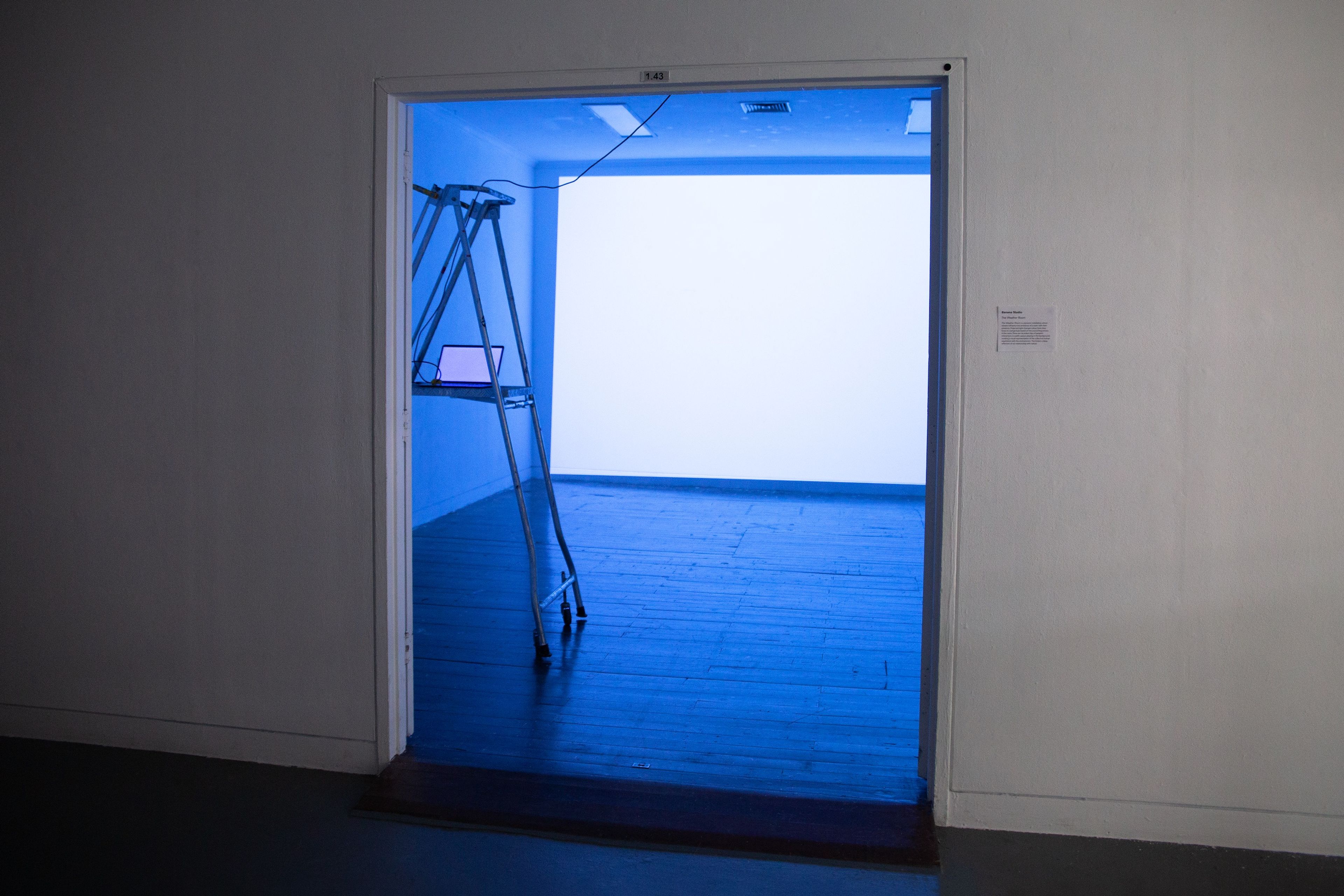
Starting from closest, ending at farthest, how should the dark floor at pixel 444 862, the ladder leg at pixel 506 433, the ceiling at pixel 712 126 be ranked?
the dark floor at pixel 444 862
the ladder leg at pixel 506 433
the ceiling at pixel 712 126

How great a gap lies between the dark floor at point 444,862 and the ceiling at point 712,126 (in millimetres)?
4176

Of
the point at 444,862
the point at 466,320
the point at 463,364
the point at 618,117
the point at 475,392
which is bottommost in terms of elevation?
the point at 444,862

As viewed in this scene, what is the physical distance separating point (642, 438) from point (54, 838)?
632 cm

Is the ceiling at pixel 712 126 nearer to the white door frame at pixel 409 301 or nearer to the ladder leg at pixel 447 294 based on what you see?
the ladder leg at pixel 447 294

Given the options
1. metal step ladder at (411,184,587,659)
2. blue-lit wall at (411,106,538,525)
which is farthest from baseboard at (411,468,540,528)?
metal step ladder at (411,184,587,659)

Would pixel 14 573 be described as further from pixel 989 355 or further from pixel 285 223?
pixel 989 355

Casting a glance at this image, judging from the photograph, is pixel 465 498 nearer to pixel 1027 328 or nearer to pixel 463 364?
pixel 463 364

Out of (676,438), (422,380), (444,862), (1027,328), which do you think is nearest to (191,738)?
(444,862)

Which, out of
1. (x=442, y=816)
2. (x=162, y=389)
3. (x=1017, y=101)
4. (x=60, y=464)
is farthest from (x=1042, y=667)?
(x=60, y=464)

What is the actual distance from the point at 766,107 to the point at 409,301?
4.13 metres

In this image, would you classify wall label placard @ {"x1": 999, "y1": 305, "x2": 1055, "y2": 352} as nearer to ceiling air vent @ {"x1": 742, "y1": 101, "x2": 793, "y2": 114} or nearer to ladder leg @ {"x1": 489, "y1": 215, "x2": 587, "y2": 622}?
ladder leg @ {"x1": 489, "y1": 215, "x2": 587, "y2": 622}

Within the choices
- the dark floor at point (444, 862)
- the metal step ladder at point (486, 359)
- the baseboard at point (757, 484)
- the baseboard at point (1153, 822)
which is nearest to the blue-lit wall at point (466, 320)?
the baseboard at point (757, 484)

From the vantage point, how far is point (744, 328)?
860 cm

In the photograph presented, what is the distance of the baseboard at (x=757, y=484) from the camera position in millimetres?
8430
